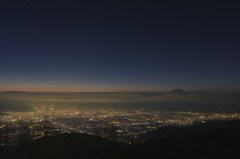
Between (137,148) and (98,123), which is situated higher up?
(137,148)

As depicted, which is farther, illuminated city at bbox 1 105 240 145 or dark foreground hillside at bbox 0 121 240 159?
illuminated city at bbox 1 105 240 145

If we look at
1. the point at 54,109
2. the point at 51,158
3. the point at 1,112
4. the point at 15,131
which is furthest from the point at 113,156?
the point at 54,109

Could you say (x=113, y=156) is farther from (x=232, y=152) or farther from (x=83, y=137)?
(x=232, y=152)

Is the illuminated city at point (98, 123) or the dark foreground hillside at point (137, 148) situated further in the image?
the illuminated city at point (98, 123)

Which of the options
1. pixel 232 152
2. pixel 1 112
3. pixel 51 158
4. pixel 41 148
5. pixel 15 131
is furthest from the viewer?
pixel 1 112

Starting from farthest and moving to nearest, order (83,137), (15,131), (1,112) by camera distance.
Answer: (1,112) < (15,131) < (83,137)

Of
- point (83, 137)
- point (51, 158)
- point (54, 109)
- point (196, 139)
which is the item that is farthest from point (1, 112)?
point (196, 139)

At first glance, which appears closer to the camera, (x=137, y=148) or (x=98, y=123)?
(x=137, y=148)

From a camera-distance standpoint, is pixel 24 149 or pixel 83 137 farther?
pixel 83 137
